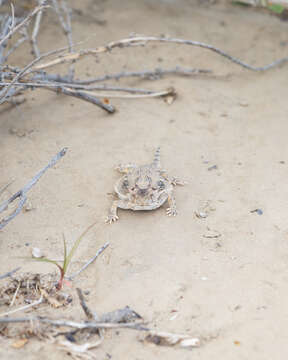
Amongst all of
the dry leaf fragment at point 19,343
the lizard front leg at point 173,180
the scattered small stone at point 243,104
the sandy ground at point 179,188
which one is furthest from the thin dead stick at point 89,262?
the scattered small stone at point 243,104

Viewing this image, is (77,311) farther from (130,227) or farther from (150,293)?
(130,227)

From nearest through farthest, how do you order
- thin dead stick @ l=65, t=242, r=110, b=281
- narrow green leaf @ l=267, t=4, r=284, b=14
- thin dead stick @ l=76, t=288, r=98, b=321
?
thin dead stick @ l=76, t=288, r=98, b=321 → thin dead stick @ l=65, t=242, r=110, b=281 → narrow green leaf @ l=267, t=4, r=284, b=14

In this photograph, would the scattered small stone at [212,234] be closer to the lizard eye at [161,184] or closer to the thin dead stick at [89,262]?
the lizard eye at [161,184]

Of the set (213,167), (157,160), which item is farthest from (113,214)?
(213,167)

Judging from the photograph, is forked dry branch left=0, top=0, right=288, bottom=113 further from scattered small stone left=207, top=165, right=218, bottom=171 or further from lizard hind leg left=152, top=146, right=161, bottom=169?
scattered small stone left=207, top=165, right=218, bottom=171

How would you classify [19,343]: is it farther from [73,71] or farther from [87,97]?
[73,71]

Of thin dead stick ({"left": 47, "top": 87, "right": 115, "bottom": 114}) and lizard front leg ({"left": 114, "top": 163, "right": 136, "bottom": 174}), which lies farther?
thin dead stick ({"left": 47, "top": 87, "right": 115, "bottom": 114})

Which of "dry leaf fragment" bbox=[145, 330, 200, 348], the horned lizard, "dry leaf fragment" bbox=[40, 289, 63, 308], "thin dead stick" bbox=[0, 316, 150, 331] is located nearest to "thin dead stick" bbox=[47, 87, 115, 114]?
the horned lizard
